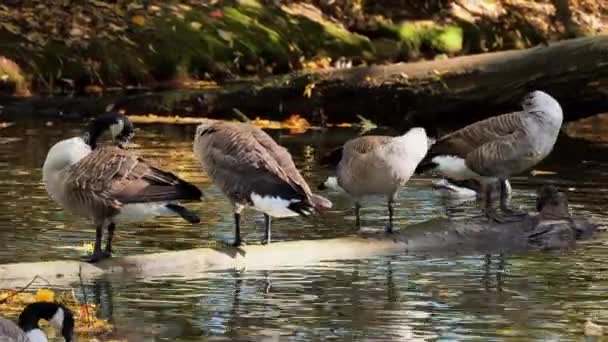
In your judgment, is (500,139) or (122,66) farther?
(122,66)

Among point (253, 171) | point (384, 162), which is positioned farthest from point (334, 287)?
point (384, 162)

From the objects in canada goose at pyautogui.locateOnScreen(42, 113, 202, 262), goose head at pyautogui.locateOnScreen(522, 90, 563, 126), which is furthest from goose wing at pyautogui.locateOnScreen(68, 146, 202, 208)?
goose head at pyautogui.locateOnScreen(522, 90, 563, 126)

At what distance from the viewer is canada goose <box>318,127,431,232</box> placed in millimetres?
11820

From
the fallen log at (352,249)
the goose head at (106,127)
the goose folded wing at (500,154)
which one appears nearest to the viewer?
the fallen log at (352,249)

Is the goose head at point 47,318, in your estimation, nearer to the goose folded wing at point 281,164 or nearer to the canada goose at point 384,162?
the goose folded wing at point 281,164

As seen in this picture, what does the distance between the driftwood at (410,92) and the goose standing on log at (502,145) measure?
4743 mm

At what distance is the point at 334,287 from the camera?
10219mm

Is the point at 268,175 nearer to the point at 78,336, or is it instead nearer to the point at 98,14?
the point at 78,336

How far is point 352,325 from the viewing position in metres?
9.06

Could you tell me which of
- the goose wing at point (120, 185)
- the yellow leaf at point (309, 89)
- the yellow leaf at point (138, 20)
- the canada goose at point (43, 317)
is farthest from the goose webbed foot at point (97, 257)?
the yellow leaf at point (138, 20)

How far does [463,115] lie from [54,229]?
8770mm

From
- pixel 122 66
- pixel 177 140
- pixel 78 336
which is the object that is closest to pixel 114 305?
pixel 78 336

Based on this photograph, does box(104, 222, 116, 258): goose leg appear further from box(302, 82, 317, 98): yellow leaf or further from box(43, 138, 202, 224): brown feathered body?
box(302, 82, 317, 98): yellow leaf

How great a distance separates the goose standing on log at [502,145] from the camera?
12820 millimetres
